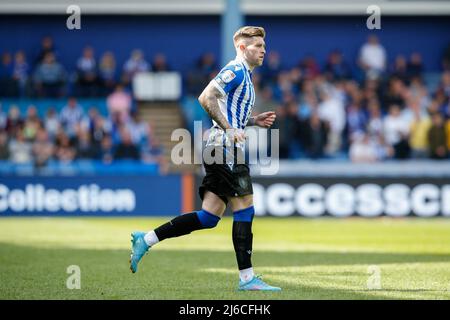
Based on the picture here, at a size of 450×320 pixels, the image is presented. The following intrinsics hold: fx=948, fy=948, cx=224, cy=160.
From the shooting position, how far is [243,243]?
29.1 feet

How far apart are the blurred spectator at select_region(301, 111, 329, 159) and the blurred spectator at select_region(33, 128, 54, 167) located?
628cm

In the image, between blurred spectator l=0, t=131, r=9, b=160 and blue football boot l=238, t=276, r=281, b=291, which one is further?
blurred spectator l=0, t=131, r=9, b=160

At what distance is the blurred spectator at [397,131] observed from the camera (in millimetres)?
23156

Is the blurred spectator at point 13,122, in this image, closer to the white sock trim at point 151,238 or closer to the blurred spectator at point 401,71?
the blurred spectator at point 401,71

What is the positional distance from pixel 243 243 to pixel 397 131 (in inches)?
606

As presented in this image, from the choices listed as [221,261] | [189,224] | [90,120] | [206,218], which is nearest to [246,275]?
[206,218]

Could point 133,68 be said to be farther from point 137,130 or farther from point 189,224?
point 189,224

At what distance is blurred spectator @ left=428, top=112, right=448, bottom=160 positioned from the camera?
23.0 m

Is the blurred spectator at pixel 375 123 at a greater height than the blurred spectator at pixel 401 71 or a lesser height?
lesser

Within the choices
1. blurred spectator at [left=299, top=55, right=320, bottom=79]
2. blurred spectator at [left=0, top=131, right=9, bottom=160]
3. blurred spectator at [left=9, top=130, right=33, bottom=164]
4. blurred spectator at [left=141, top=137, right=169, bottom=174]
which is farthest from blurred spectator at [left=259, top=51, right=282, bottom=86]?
blurred spectator at [left=0, top=131, right=9, bottom=160]

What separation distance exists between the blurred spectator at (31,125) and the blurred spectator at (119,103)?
2077 mm

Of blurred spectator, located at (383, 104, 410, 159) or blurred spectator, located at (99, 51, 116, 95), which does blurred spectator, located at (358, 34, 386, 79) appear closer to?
blurred spectator, located at (383, 104, 410, 159)

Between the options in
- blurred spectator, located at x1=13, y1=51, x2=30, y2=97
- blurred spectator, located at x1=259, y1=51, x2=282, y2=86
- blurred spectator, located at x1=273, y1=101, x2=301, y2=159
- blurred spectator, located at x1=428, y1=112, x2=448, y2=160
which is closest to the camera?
blurred spectator, located at x1=428, y1=112, x2=448, y2=160

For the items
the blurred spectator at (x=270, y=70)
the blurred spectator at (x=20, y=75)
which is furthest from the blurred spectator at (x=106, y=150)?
the blurred spectator at (x=270, y=70)
